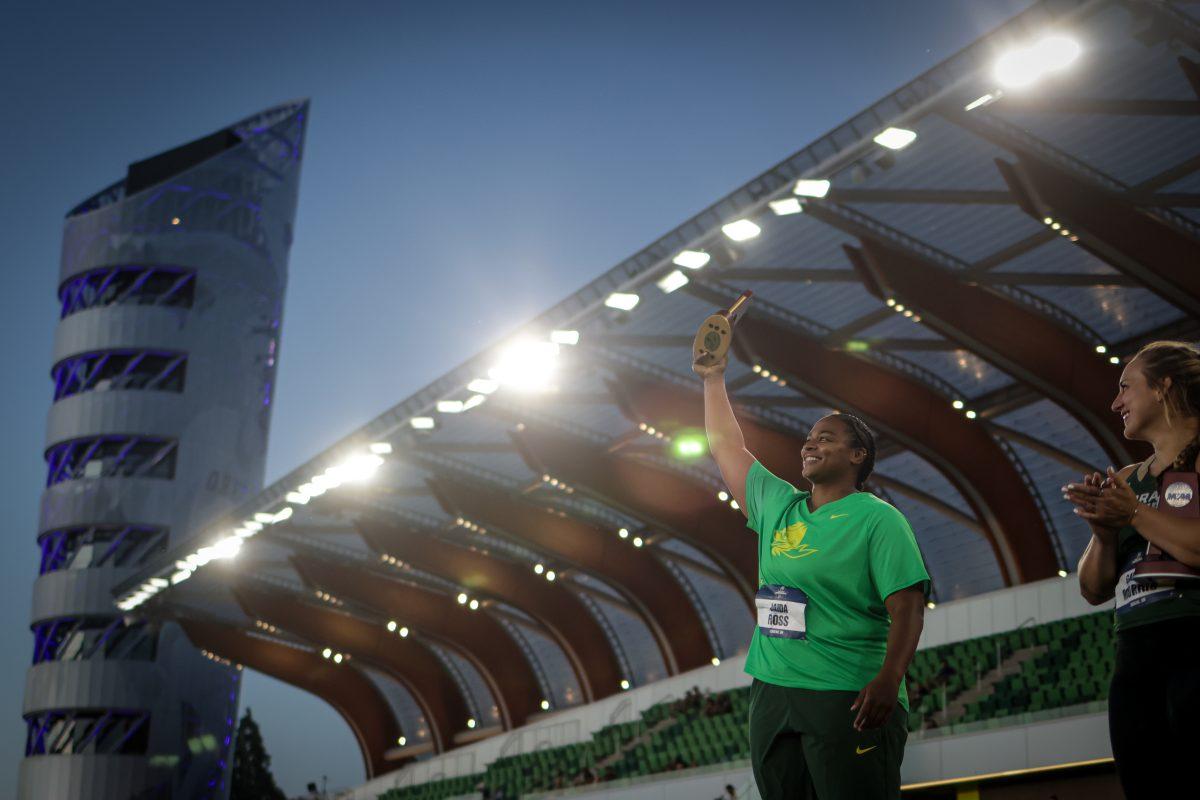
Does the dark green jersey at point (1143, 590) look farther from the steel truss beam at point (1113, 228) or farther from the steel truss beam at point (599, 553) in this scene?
the steel truss beam at point (599, 553)

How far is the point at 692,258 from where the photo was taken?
2098 cm

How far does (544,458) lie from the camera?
30125mm

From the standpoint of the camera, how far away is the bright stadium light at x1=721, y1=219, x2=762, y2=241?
1992 centimetres

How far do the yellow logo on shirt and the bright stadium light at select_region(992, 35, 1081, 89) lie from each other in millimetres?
12995

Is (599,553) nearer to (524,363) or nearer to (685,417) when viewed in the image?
(685,417)

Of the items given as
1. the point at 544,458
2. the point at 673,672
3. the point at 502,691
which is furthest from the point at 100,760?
the point at 544,458

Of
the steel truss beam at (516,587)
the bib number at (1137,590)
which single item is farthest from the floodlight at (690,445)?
the bib number at (1137,590)

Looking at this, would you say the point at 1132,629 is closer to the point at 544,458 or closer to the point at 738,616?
the point at 544,458

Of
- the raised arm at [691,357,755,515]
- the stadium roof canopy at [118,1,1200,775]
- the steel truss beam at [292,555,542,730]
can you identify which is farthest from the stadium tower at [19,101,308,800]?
the raised arm at [691,357,755,515]

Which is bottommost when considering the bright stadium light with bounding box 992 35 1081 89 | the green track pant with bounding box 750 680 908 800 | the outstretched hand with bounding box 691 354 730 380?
the green track pant with bounding box 750 680 908 800

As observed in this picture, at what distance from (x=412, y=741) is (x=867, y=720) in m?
56.5

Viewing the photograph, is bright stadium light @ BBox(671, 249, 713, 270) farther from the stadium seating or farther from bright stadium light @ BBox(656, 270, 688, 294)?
the stadium seating

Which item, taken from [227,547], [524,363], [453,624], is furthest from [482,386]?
[453,624]

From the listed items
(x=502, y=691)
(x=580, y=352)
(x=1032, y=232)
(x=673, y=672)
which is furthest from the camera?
(x=502, y=691)
